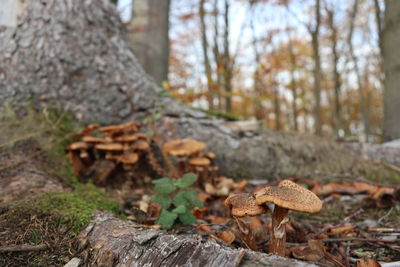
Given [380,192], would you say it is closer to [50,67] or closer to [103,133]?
[103,133]

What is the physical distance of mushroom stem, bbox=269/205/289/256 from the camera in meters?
1.54

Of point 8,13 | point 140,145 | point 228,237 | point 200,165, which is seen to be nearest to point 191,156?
point 200,165

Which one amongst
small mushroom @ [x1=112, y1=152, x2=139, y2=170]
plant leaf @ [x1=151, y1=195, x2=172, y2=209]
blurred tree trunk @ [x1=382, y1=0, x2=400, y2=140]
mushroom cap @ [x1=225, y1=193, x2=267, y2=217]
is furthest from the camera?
blurred tree trunk @ [x1=382, y1=0, x2=400, y2=140]

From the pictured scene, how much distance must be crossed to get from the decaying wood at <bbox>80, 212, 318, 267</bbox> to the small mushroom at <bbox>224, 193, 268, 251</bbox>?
204mm

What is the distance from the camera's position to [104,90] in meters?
3.71

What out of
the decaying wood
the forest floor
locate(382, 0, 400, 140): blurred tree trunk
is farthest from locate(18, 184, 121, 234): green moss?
locate(382, 0, 400, 140): blurred tree trunk

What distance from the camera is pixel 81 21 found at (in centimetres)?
375

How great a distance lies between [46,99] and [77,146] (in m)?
0.98

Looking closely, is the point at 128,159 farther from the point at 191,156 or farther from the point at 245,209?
the point at 245,209

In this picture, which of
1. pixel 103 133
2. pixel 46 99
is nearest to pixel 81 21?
pixel 46 99

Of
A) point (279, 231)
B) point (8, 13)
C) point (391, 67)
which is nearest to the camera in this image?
point (279, 231)

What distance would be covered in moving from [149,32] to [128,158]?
4.73m

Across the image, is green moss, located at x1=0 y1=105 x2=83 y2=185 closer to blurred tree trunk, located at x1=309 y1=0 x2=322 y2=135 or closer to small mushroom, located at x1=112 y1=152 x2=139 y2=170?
small mushroom, located at x1=112 y1=152 x2=139 y2=170

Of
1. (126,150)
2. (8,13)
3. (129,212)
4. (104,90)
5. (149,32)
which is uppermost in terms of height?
(149,32)
